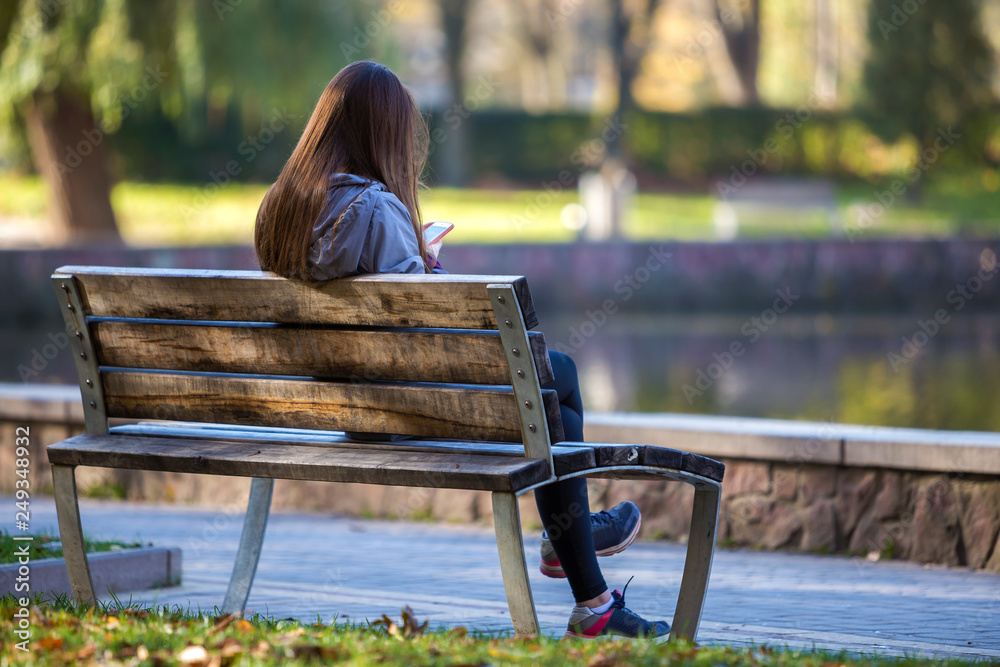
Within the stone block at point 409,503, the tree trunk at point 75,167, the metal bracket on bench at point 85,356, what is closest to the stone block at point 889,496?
the stone block at point 409,503

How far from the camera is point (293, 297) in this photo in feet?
10.3

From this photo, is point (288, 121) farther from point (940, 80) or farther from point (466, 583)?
point (466, 583)

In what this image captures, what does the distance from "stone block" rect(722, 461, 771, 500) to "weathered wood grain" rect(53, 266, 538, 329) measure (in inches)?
96.1

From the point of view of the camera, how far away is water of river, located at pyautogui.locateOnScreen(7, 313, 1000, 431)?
10.1m

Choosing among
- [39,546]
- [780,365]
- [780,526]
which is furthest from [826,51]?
[39,546]

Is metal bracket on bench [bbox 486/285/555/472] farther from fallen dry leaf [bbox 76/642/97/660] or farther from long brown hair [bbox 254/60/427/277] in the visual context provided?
fallen dry leaf [bbox 76/642/97/660]

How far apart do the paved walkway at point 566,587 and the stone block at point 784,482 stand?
0.25m

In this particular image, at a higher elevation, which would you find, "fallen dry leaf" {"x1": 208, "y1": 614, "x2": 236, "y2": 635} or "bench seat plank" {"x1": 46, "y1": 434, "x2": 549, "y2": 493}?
"bench seat plank" {"x1": 46, "y1": 434, "x2": 549, "y2": 493}

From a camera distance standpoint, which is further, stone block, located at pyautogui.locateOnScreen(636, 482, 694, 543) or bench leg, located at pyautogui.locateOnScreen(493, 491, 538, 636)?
stone block, located at pyautogui.locateOnScreen(636, 482, 694, 543)

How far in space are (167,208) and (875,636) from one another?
2519 centimetres

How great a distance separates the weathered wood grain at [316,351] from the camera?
291 cm

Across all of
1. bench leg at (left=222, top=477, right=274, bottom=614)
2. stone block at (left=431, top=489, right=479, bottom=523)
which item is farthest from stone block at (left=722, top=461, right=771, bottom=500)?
bench leg at (left=222, top=477, right=274, bottom=614)

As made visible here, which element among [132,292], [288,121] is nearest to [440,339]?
[132,292]

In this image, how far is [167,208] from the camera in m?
26.9
